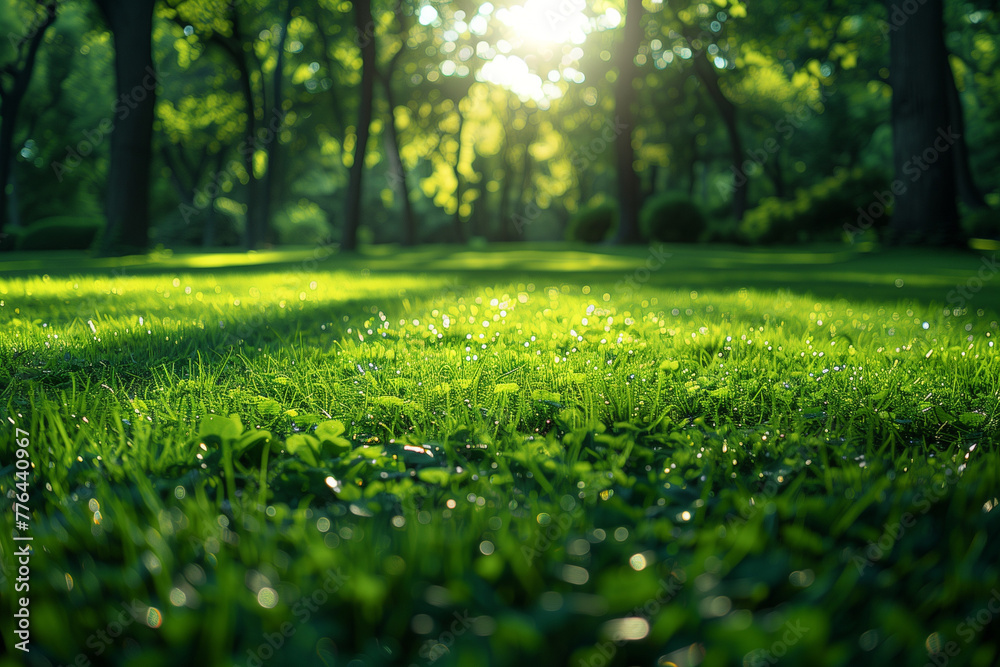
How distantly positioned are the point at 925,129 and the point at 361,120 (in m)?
14.7

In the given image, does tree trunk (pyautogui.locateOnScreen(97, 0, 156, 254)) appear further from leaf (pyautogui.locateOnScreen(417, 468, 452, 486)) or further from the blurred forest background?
leaf (pyautogui.locateOnScreen(417, 468, 452, 486))

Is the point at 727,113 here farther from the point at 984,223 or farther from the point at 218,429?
the point at 218,429

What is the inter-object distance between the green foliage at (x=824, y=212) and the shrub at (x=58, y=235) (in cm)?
2541

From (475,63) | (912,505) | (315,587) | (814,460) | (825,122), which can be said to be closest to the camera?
(315,587)

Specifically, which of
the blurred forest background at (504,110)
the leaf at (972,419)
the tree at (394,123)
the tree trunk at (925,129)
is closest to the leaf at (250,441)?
the leaf at (972,419)

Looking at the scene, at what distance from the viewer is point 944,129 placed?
1380 cm

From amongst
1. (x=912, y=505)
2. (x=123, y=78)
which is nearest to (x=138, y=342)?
(x=912, y=505)

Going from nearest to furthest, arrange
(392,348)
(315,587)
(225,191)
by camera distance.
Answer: (315,587), (392,348), (225,191)

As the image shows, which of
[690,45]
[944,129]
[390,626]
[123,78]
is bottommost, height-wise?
[390,626]

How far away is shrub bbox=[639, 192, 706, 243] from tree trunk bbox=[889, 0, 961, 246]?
36.3ft

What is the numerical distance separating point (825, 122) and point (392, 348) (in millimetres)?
46237

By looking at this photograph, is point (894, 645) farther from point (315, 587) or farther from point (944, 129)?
point (944, 129)

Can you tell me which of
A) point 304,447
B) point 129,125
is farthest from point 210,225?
point 304,447

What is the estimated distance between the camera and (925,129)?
1377 cm
